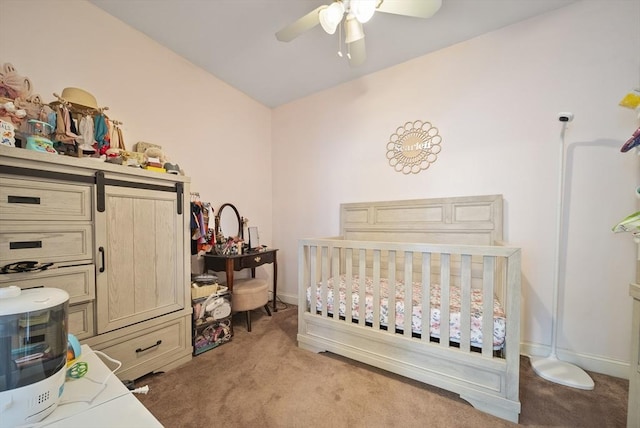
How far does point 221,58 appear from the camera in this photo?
230cm

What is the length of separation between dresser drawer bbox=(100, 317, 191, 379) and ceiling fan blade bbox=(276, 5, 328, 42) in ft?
6.97

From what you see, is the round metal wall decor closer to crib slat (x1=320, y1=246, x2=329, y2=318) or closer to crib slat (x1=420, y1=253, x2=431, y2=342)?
crib slat (x1=420, y1=253, x2=431, y2=342)


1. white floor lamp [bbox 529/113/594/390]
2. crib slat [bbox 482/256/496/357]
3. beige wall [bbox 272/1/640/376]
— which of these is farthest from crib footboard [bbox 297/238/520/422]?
beige wall [bbox 272/1/640/376]

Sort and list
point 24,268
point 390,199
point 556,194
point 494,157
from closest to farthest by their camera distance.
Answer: point 24,268, point 556,194, point 494,157, point 390,199

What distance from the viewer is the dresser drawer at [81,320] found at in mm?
1281

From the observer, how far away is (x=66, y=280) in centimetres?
125

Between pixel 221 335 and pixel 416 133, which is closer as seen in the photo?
pixel 221 335

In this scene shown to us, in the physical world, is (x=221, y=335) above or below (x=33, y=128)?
below

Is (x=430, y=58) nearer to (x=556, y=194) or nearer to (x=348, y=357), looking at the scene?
(x=556, y=194)

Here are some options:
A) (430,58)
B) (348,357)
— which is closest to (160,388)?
(348,357)

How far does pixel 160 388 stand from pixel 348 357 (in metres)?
1.26

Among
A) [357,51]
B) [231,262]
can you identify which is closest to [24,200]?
[231,262]

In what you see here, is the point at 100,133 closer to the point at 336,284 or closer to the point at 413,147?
the point at 336,284

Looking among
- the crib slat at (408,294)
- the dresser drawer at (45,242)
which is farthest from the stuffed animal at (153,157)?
the crib slat at (408,294)
